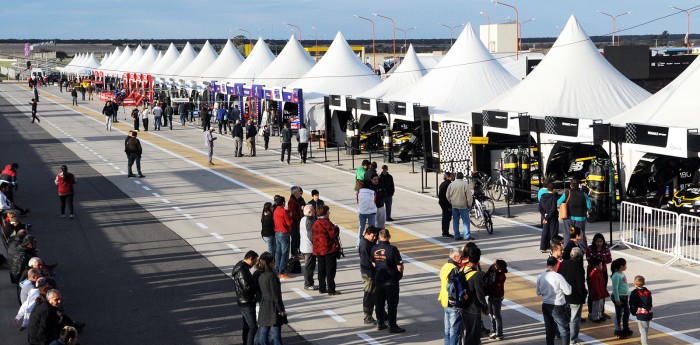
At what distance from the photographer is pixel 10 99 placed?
94.1m

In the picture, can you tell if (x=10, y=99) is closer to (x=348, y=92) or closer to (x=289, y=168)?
(x=348, y=92)

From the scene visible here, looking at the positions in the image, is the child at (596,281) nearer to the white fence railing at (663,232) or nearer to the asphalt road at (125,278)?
the asphalt road at (125,278)

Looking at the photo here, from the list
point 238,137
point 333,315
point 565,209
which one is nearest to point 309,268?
point 333,315

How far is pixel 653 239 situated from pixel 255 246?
26.0ft

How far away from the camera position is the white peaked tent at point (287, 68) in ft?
159

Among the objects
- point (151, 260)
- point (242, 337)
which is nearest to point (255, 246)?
point (151, 260)

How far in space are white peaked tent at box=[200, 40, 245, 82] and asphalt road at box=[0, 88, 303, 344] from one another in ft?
99.7

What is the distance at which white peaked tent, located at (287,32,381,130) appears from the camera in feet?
134

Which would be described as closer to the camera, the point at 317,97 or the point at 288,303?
the point at 288,303

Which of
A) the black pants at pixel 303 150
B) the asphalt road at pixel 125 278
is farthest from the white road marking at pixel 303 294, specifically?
the black pants at pixel 303 150

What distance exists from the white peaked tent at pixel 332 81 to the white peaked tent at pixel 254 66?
837 cm

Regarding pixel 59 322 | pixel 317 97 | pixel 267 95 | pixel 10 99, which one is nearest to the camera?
pixel 59 322

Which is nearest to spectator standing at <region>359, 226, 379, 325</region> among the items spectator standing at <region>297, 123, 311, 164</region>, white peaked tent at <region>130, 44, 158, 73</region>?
spectator standing at <region>297, 123, 311, 164</region>

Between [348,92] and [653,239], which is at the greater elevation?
[348,92]
